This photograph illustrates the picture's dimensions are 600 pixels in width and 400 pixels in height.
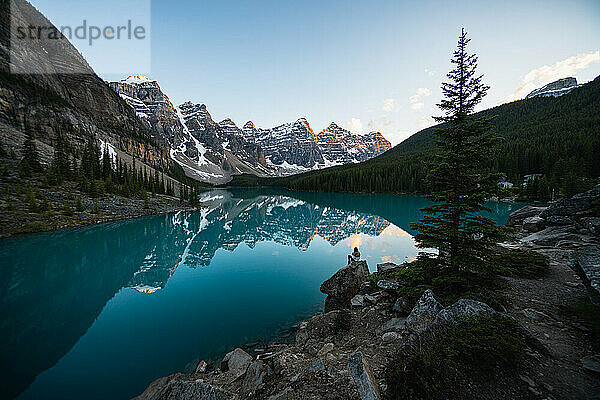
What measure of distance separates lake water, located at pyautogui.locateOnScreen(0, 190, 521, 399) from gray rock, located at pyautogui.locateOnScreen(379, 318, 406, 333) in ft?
16.6

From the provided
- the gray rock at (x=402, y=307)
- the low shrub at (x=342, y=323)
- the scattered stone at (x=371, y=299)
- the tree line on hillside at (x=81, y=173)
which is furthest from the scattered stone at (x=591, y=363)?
the tree line on hillside at (x=81, y=173)

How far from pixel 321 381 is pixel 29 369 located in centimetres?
1065

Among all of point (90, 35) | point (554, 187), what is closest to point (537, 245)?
point (90, 35)

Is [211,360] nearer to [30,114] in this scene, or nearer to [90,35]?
[90,35]

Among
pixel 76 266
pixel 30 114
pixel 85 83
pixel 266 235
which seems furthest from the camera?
pixel 85 83

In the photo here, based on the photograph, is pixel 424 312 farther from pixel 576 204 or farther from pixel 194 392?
pixel 576 204

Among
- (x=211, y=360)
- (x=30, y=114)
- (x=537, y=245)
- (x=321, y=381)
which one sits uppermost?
(x=30, y=114)

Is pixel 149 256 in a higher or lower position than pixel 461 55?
lower

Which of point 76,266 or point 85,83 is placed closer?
point 76,266

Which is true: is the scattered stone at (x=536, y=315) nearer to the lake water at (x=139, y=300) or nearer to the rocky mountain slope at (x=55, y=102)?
the lake water at (x=139, y=300)

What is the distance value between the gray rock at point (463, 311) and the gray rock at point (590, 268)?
194 centimetres

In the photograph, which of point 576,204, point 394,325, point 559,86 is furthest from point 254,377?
point 559,86

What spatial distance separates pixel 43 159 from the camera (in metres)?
46.8

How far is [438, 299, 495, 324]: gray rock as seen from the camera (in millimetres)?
4652
